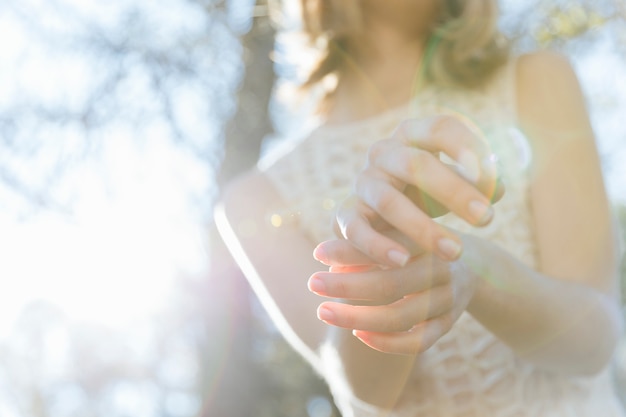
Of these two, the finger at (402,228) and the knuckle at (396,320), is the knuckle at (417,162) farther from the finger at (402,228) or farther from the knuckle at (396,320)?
the knuckle at (396,320)

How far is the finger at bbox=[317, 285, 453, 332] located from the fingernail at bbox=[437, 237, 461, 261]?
0.27ft

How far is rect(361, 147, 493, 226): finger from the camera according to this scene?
746 millimetres

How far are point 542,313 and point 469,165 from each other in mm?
411

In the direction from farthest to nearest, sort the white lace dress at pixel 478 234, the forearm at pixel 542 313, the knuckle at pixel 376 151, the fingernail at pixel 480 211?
the white lace dress at pixel 478 234, the forearm at pixel 542 313, the knuckle at pixel 376 151, the fingernail at pixel 480 211

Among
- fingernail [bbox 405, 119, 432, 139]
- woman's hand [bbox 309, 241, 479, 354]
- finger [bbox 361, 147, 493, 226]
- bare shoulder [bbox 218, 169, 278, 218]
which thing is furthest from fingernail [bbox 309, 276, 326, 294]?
bare shoulder [bbox 218, 169, 278, 218]

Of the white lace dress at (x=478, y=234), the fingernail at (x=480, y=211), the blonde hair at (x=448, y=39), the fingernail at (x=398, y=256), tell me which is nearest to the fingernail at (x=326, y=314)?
the fingernail at (x=398, y=256)

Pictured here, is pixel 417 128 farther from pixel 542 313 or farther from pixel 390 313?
pixel 542 313

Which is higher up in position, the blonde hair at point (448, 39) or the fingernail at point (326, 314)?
the fingernail at point (326, 314)

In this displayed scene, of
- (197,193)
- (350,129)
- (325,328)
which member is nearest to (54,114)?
(197,193)

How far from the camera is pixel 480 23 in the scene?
1715 mm

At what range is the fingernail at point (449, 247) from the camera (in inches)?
29.9

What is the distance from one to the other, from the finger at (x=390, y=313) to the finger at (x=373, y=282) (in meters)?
0.01

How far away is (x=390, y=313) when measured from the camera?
0.81 m

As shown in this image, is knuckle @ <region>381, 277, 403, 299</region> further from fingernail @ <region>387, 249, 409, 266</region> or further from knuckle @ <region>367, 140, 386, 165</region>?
knuckle @ <region>367, 140, 386, 165</region>
